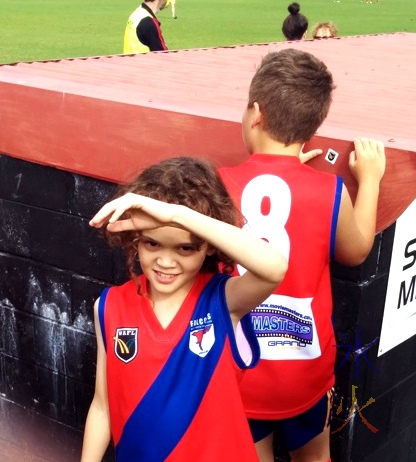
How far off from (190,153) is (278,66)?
1.74 feet

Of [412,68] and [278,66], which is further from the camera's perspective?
[412,68]

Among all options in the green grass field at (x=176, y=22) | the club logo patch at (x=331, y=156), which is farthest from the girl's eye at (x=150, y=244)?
the green grass field at (x=176, y=22)

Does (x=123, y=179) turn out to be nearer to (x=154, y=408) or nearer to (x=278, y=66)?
(x=278, y=66)

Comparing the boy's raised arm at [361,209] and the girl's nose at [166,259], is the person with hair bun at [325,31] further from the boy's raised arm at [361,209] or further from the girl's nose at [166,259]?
the girl's nose at [166,259]

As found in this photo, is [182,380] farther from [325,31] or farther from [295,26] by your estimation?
[295,26]

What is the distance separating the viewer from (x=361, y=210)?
2.57 metres

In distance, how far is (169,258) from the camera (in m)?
2.24

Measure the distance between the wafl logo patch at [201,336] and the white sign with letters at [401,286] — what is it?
2.60ft

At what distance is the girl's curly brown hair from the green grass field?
15.3 m

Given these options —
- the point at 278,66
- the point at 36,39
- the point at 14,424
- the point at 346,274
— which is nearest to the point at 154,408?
the point at 346,274

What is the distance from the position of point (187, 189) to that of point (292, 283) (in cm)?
53

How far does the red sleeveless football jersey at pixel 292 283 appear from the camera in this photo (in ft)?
8.44

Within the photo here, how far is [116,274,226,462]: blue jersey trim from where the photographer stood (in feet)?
7.44

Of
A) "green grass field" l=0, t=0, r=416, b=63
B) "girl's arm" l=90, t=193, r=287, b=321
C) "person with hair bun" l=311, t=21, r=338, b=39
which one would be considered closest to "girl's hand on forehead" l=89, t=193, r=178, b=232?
"girl's arm" l=90, t=193, r=287, b=321
